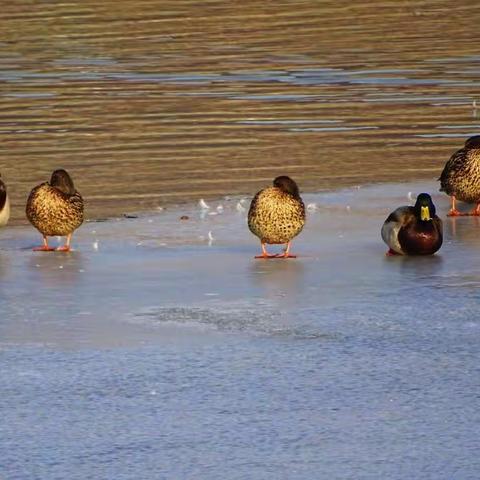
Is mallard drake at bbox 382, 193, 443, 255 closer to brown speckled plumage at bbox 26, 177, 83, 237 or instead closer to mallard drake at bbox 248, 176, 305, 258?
mallard drake at bbox 248, 176, 305, 258

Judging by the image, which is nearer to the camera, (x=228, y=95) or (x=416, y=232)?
(x=416, y=232)

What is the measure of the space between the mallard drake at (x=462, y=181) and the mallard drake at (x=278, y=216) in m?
2.31

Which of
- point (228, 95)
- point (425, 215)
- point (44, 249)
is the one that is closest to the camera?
point (425, 215)

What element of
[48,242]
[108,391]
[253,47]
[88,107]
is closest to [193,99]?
[88,107]

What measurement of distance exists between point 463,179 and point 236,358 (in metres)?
5.99

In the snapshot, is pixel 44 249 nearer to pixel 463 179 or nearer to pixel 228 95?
pixel 463 179

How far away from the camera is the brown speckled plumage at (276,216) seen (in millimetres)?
12438

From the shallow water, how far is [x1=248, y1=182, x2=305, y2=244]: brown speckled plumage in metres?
0.22

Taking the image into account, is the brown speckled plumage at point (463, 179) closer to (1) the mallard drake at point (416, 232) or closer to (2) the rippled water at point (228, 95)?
(2) the rippled water at point (228, 95)

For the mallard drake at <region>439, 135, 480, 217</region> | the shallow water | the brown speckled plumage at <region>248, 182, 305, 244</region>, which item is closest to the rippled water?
the mallard drake at <region>439, 135, 480, 217</region>

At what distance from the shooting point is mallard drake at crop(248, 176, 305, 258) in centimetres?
1244

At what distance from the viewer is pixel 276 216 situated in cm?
1242

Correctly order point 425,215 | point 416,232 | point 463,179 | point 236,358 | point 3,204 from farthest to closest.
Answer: point 463,179 < point 3,204 < point 425,215 < point 416,232 < point 236,358

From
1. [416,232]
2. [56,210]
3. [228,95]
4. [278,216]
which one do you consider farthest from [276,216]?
[228,95]
